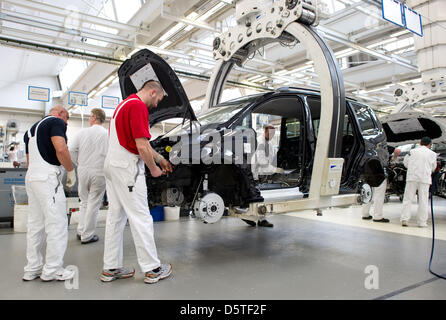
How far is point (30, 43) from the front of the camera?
7828 millimetres

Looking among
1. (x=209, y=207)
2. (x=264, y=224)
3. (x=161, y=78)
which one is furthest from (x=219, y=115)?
(x=264, y=224)

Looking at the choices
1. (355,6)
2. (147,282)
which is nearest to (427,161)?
(355,6)

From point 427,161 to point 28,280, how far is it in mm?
6145

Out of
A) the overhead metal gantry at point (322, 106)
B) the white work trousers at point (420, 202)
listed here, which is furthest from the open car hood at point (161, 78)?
the white work trousers at point (420, 202)

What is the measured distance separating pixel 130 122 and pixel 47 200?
100cm

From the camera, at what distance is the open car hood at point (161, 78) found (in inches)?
118

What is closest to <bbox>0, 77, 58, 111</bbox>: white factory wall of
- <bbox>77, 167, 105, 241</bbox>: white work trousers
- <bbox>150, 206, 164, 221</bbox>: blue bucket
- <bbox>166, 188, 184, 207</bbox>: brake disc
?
<bbox>150, 206, 164, 221</bbox>: blue bucket

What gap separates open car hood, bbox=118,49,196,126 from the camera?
2.99 meters

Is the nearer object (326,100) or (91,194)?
(326,100)

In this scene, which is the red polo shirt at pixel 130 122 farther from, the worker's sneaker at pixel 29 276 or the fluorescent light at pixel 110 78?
the fluorescent light at pixel 110 78

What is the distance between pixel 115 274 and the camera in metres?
2.78

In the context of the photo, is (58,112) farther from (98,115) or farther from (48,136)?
(98,115)

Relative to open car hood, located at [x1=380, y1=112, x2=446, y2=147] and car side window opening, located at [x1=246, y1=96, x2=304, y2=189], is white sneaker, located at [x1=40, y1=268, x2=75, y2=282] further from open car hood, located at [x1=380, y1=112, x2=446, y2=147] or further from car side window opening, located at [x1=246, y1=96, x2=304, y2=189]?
open car hood, located at [x1=380, y1=112, x2=446, y2=147]

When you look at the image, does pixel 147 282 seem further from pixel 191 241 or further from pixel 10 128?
pixel 10 128
